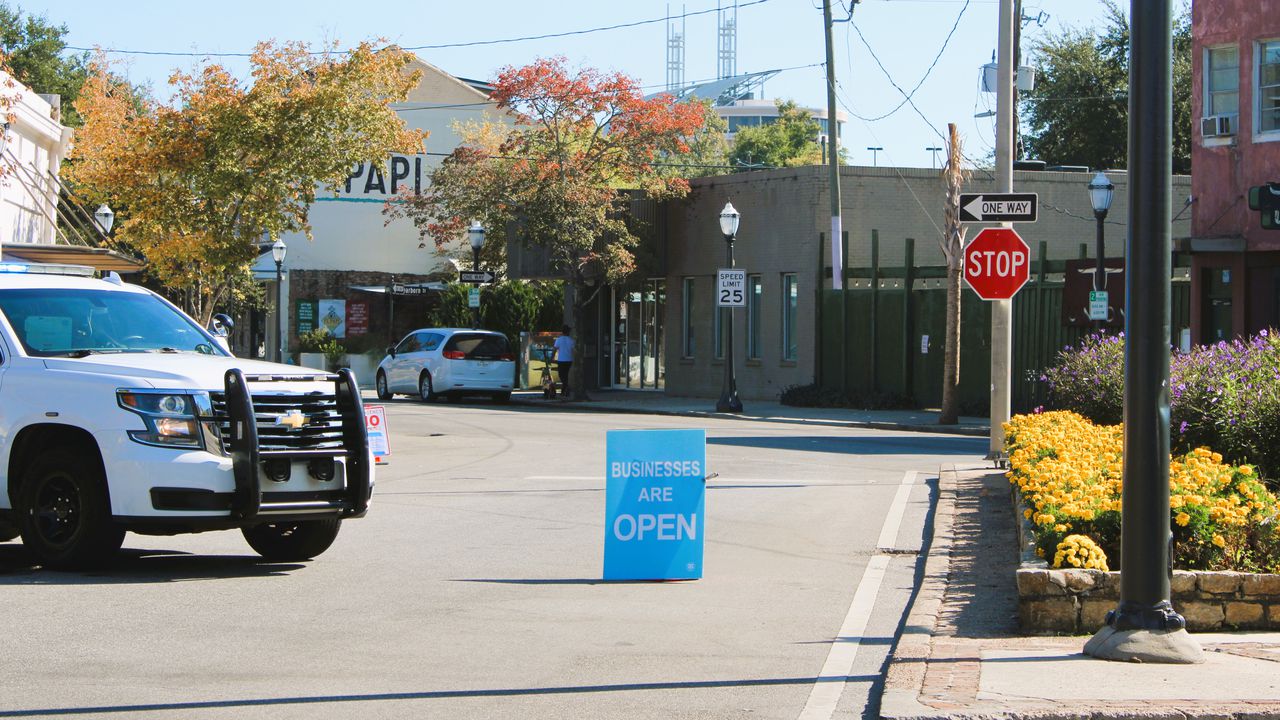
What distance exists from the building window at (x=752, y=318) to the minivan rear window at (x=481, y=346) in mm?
5623

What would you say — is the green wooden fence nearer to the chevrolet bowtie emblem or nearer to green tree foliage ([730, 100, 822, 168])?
the chevrolet bowtie emblem

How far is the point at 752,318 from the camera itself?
3522 cm

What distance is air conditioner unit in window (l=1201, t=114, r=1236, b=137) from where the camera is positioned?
24.5m

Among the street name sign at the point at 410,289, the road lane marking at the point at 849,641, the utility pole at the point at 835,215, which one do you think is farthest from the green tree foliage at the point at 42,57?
the road lane marking at the point at 849,641

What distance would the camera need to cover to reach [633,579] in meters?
10.1

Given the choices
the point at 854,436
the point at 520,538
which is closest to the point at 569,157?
the point at 854,436

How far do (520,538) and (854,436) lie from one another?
1290 centimetres

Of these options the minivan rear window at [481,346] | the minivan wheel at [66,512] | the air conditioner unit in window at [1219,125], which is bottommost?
the minivan wheel at [66,512]

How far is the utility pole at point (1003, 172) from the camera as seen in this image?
18.0m

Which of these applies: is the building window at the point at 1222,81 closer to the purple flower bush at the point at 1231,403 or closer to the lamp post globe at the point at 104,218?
the purple flower bush at the point at 1231,403

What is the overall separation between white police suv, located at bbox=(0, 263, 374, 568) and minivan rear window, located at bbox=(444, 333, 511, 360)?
24.0 m

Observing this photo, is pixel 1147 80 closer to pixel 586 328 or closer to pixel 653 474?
pixel 653 474

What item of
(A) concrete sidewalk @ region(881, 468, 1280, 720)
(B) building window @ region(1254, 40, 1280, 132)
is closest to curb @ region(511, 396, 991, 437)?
(B) building window @ region(1254, 40, 1280, 132)

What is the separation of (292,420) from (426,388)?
2561 cm
